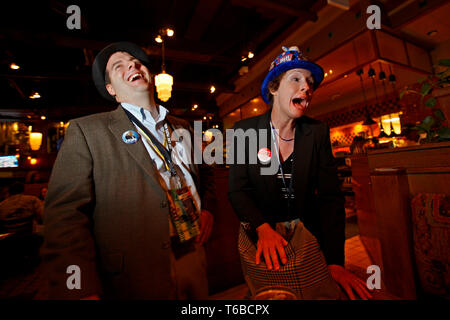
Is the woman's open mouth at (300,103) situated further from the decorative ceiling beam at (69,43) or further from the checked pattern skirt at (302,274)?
the decorative ceiling beam at (69,43)

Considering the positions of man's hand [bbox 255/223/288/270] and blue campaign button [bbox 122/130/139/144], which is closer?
man's hand [bbox 255/223/288/270]

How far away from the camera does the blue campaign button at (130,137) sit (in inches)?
39.4

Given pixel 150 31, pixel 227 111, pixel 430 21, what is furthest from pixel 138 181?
pixel 227 111

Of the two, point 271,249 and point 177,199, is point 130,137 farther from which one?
point 271,249

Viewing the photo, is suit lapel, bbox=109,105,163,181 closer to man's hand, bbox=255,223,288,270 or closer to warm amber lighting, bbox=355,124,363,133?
man's hand, bbox=255,223,288,270

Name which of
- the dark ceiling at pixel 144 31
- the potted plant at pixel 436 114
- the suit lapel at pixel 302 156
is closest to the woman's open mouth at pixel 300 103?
the suit lapel at pixel 302 156

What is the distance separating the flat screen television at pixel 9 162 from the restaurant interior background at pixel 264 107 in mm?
41

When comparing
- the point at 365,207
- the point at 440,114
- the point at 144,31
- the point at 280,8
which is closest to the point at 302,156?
the point at 440,114

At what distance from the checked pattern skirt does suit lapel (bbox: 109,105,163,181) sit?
658mm

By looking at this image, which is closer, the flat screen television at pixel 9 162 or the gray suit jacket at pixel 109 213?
the gray suit jacket at pixel 109 213

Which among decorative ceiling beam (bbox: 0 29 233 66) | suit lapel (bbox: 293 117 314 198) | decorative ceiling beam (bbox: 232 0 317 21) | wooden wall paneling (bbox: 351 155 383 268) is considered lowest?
wooden wall paneling (bbox: 351 155 383 268)

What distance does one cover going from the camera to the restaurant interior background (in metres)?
1.71

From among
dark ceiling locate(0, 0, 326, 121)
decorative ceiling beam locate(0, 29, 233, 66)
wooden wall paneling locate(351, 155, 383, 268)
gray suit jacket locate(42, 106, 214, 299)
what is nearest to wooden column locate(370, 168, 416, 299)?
wooden wall paneling locate(351, 155, 383, 268)
